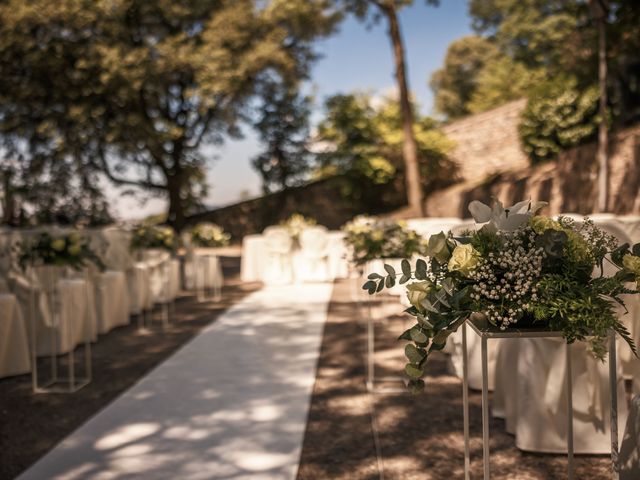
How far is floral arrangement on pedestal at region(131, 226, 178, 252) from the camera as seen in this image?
6.82 m

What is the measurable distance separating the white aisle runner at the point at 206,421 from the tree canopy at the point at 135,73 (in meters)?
11.0

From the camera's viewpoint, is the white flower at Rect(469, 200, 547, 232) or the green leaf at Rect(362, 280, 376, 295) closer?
the white flower at Rect(469, 200, 547, 232)

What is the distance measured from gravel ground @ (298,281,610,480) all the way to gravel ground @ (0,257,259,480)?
1341mm

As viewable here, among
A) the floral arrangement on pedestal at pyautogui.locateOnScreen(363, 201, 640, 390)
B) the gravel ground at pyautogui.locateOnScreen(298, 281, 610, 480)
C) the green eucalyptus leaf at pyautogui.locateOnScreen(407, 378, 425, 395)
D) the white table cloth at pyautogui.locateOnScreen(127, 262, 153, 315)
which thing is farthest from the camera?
the white table cloth at pyautogui.locateOnScreen(127, 262, 153, 315)

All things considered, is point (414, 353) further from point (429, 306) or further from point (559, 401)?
point (559, 401)

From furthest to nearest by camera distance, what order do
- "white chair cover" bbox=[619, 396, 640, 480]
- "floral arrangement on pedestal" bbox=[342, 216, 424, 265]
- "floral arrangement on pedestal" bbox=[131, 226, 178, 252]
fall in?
"floral arrangement on pedestal" bbox=[131, 226, 178, 252]
"floral arrangement on pedestal" bbox=[342, 216, 424, 265]
"white chair cover" bbox=[619, 396, 640, 480]

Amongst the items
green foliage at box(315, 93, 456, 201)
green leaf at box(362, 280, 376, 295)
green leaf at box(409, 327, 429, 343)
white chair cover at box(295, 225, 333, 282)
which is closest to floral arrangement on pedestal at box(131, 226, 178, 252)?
white chair cover at box(295, 225, 333, 282)

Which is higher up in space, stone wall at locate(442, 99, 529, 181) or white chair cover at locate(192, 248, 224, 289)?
stone wall at locate(442, 99, 529, 181)

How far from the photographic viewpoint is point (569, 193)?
15141 mm

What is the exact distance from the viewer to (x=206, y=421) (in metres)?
3.45

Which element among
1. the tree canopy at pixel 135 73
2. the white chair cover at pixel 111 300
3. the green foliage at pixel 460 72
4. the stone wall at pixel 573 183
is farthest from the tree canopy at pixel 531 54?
the white chair cover at pixel 111 300

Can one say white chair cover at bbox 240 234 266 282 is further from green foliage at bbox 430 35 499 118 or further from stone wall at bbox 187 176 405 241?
green foliage at bbox 430 35 499 118

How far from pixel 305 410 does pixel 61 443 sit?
4.31 ft

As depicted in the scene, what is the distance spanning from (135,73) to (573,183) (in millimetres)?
10772
